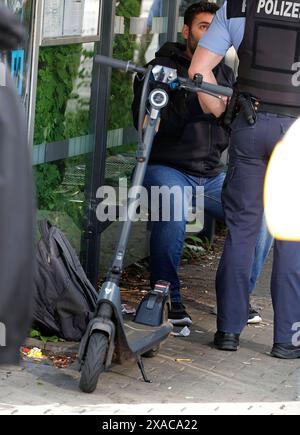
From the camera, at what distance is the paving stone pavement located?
207 inches

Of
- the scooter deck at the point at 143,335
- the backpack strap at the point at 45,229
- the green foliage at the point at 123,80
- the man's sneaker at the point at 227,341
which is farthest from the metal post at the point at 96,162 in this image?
the scooter deck at the point at 143,335

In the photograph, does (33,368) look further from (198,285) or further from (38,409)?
(198,285)

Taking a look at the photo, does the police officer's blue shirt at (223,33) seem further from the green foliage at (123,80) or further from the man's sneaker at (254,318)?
the man's sneaker at (254,318)

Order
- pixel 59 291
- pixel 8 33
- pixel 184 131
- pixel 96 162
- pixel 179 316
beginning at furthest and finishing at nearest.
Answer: pixel 96 162 → pixel 184 131 → pixel 179 316 → pixel 59 291 → pixel 8 33

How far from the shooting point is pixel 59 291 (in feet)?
20.2

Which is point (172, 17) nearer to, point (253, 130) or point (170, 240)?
point (170, 240)

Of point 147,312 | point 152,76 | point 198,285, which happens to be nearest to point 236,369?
point 147,312

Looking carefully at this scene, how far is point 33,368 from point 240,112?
1625 millimetres

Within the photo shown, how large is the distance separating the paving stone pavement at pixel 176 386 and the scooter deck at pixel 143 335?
12cm

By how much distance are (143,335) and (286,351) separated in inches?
34.6

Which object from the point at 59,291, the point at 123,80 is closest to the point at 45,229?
the point at 59,291

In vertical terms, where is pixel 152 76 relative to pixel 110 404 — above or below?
above

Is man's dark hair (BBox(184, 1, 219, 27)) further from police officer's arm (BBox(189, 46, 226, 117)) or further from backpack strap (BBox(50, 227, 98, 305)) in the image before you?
backpack strap (BBox(50, 227, 98, 305))
